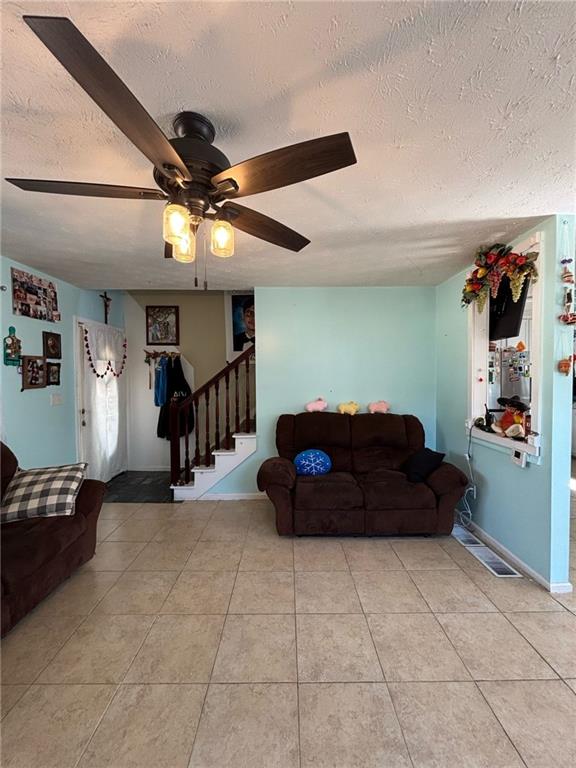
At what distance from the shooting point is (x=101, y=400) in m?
4.21

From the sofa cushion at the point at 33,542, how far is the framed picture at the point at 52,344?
1812mm

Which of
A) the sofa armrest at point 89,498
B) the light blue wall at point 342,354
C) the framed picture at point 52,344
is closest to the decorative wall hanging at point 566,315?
the light blue wall at point 342,354

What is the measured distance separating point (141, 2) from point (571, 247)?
2.53 m

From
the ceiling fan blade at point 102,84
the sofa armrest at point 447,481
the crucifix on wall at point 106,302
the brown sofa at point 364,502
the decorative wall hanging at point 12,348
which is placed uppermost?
the crucifix on wall at point 106,302

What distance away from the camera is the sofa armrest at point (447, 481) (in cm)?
274

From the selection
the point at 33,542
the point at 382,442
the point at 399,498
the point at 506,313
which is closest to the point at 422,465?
the point at 399,498

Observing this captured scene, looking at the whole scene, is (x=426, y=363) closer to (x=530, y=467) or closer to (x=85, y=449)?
(x=530, y=467)

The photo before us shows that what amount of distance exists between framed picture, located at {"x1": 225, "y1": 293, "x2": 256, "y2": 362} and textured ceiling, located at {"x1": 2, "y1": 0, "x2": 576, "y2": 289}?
101 inches

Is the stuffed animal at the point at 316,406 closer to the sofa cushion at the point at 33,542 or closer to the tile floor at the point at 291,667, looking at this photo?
the tile floor at the point at 291,667

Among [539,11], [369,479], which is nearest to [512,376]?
[369,479]

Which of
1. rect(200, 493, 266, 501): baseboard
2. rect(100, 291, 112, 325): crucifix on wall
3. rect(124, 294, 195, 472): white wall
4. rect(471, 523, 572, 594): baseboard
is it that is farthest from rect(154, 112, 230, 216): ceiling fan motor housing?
rect(124, 294, 195, 472): white wall

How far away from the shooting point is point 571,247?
207cm

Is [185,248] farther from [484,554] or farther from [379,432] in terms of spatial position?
[484,554]

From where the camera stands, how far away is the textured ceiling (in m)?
0.92
